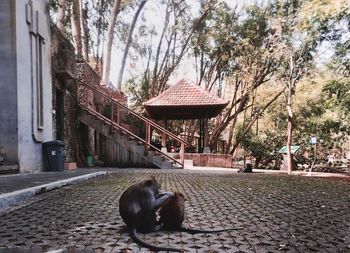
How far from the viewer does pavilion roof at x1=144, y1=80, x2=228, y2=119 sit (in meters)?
19.0

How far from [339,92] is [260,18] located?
13.4 m

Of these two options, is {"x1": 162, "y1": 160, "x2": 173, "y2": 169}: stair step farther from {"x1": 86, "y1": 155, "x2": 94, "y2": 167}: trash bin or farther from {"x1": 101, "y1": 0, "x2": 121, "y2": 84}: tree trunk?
{"x1": 101, "y1": 0, "x2": 121, "y2": 84}: tree trunk

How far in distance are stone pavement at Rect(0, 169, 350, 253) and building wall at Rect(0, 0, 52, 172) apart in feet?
13.1

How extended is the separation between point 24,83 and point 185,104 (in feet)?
32.0

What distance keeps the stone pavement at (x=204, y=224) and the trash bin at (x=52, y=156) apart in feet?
18.6

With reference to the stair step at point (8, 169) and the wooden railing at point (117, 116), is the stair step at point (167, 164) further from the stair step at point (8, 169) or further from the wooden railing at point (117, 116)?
the stair step at point (8, 169)

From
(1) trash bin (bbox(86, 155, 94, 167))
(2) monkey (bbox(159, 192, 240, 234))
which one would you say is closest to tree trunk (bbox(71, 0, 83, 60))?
(1) trash bin (bbox(86, 155, 94, 167))

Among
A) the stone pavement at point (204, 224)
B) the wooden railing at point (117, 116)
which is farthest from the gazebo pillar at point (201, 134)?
the stone pavement at point (204, 224)

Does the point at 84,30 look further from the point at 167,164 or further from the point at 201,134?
the point at 167,164

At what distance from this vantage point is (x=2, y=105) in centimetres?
954

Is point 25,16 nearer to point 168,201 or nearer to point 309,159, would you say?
point 168,201

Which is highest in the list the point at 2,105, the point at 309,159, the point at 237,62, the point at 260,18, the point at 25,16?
the point at 260,18

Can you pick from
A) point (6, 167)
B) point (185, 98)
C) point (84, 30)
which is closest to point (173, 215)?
point (6, 167)

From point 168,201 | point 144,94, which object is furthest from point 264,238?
point 144,94
